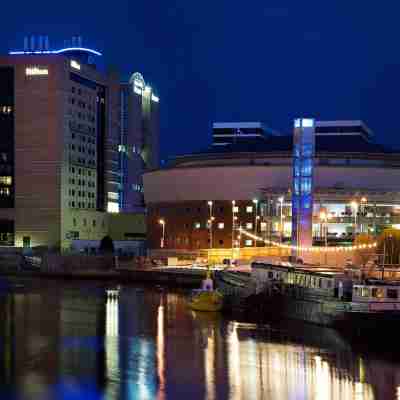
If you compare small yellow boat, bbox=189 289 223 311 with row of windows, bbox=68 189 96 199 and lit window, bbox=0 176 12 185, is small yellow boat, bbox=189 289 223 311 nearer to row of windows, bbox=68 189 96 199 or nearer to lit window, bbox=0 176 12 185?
row of windows, bbox=68 189 96 199

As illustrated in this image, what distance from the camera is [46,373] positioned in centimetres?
2706

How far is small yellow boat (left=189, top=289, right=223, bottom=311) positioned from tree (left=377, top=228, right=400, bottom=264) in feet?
43.5

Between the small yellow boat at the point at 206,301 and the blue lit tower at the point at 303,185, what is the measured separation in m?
12.1

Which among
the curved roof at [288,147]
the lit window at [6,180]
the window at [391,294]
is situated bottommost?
the window at [391,294]

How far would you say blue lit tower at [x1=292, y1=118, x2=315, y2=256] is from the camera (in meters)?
53.4

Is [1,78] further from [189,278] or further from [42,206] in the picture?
[189,278]

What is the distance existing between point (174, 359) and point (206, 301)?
12.5 m

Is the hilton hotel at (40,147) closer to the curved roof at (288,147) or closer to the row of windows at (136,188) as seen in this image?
the curved roof at (288,147)

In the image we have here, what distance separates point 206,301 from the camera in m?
41.9

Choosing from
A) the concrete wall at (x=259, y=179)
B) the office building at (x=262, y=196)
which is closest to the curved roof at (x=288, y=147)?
the office building at (x=262, y=196)

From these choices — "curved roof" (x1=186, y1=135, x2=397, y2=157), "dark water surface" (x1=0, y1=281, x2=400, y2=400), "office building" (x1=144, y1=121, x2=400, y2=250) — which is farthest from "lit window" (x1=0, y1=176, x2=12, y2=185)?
"dark water surface" (x1=0, y1=281, x2=400, y2=400)

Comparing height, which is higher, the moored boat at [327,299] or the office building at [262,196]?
the office building at [262,196]

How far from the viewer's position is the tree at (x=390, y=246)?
52.1m

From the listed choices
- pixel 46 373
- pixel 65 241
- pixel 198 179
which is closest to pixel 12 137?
pixel 65 241
